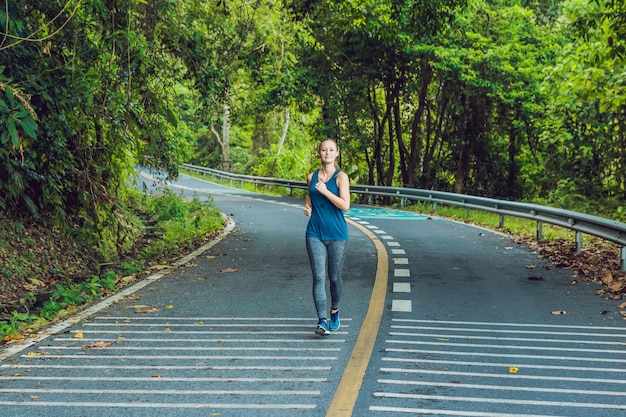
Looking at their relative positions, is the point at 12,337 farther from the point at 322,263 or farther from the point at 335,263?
the point at 335,263

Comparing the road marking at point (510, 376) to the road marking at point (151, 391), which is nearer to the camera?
the road marking at point (151, 391)

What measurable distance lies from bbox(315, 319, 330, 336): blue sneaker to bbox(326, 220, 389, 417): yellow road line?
1.00 feet

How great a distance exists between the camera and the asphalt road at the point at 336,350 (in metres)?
5.22

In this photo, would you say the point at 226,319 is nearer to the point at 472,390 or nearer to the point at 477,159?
the point at 472,390

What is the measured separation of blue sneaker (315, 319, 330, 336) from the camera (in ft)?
23.7

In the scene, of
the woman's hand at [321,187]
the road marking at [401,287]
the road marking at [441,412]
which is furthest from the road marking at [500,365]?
the road marking at [401,287]

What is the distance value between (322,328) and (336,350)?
1.83 feet

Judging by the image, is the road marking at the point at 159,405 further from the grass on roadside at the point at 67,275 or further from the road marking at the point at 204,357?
the grass on roadside at the point at 67,275

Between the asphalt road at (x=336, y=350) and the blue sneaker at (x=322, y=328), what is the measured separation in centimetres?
6

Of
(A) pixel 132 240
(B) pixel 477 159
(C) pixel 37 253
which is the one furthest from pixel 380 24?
(B) pixel 477 159

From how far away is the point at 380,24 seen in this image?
1485cm

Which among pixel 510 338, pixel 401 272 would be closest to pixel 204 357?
pixel 510 338

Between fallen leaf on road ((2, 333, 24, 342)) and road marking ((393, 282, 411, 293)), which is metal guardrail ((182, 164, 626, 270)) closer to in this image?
road marking ((393, 282, 411, 293))

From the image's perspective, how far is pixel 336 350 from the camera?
6.69 meters
